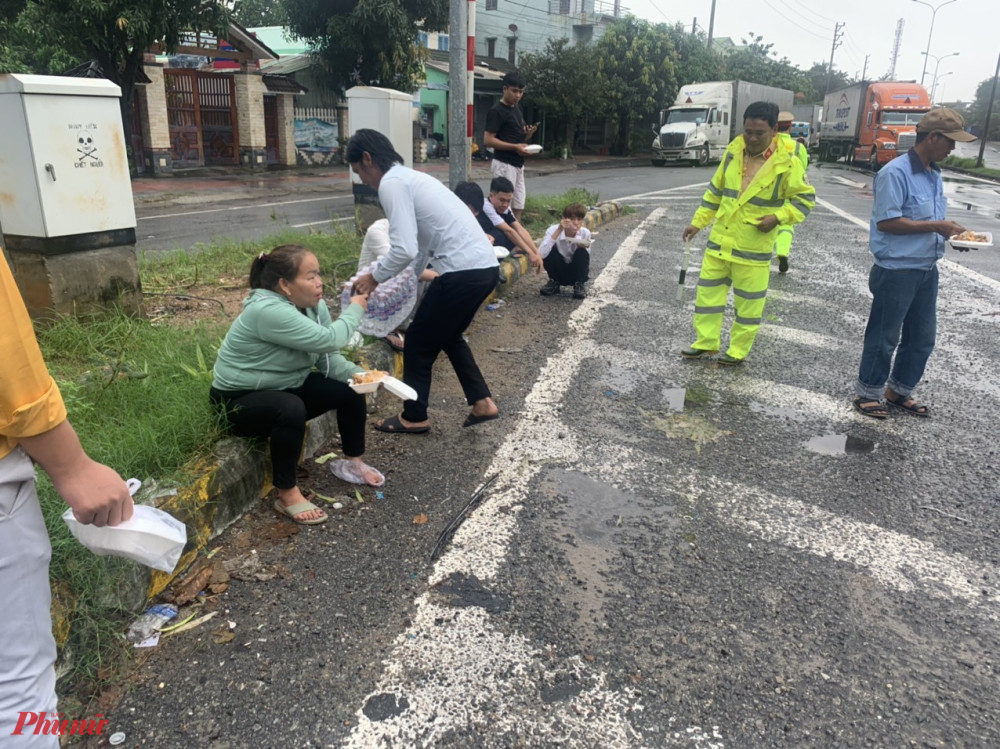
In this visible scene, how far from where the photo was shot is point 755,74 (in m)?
49.9

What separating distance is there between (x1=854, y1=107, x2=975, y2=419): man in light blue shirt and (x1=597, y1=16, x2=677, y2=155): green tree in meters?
30.4

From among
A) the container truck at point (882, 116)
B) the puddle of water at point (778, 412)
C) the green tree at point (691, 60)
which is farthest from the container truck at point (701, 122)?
the puddle of water at point (778, 412)

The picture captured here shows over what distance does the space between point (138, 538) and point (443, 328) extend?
8.22 ft

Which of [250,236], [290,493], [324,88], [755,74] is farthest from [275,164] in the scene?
[755,74]

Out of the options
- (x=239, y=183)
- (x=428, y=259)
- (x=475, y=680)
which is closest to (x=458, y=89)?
(x=428, y=259)

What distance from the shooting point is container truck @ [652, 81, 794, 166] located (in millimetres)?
30531

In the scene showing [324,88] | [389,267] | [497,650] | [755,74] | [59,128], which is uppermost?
[755,74]

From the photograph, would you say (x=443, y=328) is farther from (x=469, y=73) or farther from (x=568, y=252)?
(x=469, y=73)

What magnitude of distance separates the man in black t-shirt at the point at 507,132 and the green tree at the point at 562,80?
25.5 metres

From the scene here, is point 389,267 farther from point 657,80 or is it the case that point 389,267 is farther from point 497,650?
point 657,80

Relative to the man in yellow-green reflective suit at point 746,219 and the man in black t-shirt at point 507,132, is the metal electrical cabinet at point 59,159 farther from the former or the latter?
the man in black t-shirt at point 507,132

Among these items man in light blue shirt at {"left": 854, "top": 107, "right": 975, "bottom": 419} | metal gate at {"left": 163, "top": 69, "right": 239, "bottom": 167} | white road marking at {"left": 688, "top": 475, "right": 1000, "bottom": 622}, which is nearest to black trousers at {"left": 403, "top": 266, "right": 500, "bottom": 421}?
white road marking at {"left": 688, "top": 475, "right": 1000, "bottom": 622}

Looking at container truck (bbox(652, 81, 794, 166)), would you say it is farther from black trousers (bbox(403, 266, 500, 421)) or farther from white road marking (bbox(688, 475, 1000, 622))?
white road marking (bbox(688, 475, 1000, 622))

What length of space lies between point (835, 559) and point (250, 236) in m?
9.05
